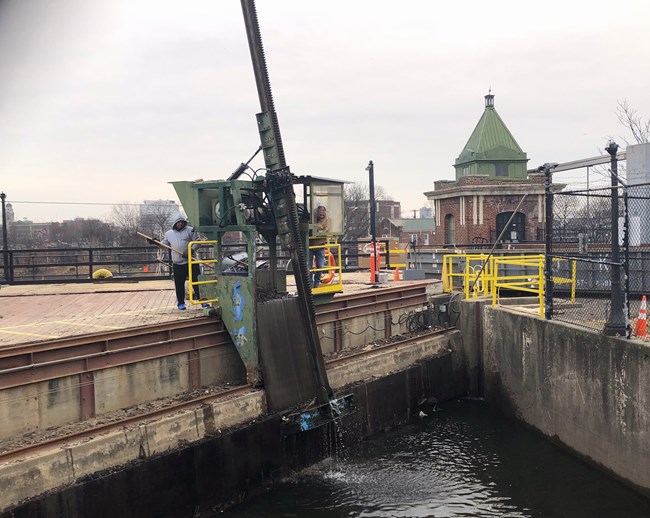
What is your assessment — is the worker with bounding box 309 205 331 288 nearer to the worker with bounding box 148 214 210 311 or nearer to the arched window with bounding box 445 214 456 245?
the worker with bounding box 148 214 210 311

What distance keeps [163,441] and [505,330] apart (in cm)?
769

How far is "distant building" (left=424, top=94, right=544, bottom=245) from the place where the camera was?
3356 centimetres

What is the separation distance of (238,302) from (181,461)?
105 inches

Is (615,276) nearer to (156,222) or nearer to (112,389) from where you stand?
(112,389)

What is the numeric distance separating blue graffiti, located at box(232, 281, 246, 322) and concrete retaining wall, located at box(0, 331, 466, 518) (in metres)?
1.25

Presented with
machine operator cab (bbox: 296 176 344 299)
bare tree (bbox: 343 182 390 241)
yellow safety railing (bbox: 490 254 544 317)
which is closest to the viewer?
machine operator cab (bbox: 296 176 344 299)

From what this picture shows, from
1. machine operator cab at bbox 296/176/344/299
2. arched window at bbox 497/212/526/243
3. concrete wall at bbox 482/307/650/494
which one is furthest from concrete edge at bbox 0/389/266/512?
arched window at bbox 497/212/526/243

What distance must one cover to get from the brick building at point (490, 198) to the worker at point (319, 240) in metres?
21.6

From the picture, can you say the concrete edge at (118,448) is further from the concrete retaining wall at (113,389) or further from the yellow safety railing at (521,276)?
the yellow safety railing at (521,276)

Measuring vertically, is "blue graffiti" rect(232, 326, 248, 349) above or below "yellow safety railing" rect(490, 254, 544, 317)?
below

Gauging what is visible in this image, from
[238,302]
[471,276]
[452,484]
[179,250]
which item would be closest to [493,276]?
[471,276]

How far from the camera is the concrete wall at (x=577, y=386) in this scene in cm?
863

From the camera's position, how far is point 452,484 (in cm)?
906

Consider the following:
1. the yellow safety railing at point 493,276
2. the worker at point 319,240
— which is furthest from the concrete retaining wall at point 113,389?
the yellow safety railing at point 493,276
